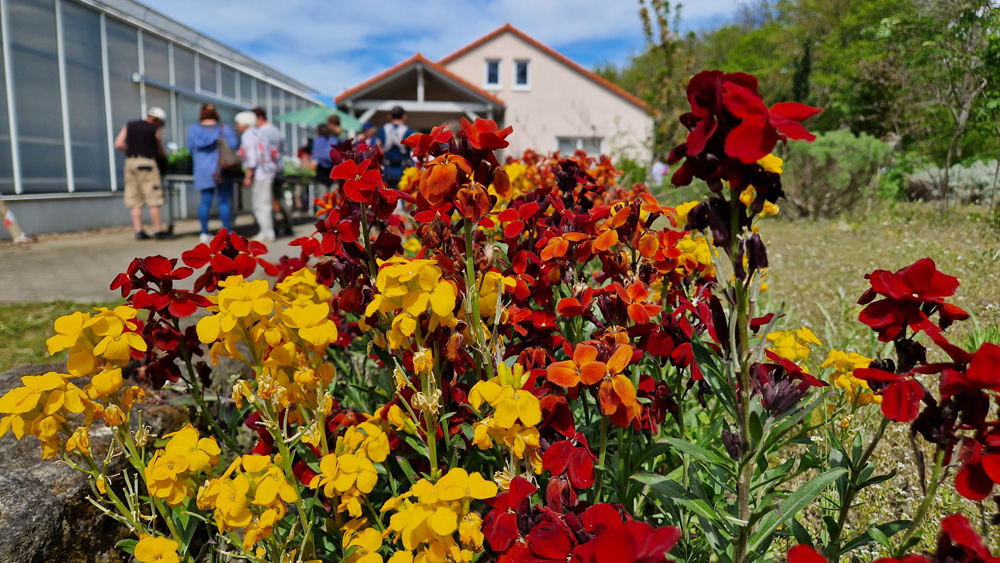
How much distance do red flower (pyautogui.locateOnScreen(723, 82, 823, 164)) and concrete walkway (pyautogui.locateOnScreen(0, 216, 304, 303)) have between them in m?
4.65

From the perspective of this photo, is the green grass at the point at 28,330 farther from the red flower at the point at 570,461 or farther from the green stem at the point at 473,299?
the red flower at the point at 570,461

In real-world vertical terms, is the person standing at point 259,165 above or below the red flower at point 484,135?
above

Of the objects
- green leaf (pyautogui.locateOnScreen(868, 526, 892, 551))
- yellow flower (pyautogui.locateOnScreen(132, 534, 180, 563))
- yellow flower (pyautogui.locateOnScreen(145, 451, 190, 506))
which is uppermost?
yellow flower (pyautogui.locateOnScreen(145, 451, 190, 506))

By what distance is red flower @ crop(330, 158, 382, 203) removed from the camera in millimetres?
1384

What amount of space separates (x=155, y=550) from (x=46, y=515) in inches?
22.5

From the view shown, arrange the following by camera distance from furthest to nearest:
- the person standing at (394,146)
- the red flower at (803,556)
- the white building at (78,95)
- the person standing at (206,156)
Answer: the white building at (78,95)
the person standing at (394,146)
the person standing at (206,156)
the red flower at (803,556)

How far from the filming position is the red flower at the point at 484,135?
121 cm

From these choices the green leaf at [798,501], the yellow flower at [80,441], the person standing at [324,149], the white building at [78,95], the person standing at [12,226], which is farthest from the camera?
the person standing at [324,149]

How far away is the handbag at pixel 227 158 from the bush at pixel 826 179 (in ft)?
25.2

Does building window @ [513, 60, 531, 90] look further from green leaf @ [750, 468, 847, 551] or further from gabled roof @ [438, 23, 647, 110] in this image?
green leaf @ [750, 468, 847, 551]

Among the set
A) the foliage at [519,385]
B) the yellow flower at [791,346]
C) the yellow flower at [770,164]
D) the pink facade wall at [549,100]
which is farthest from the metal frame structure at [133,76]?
the yellow flower at [770,164]

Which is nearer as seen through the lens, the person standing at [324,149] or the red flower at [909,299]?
the red flower at [909,299]

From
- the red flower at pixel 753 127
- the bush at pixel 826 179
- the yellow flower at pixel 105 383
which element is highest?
the bush at pixel 826 179

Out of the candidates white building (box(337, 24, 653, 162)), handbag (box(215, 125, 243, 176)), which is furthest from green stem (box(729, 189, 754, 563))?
white building (box(337, 24, 653, 162))
